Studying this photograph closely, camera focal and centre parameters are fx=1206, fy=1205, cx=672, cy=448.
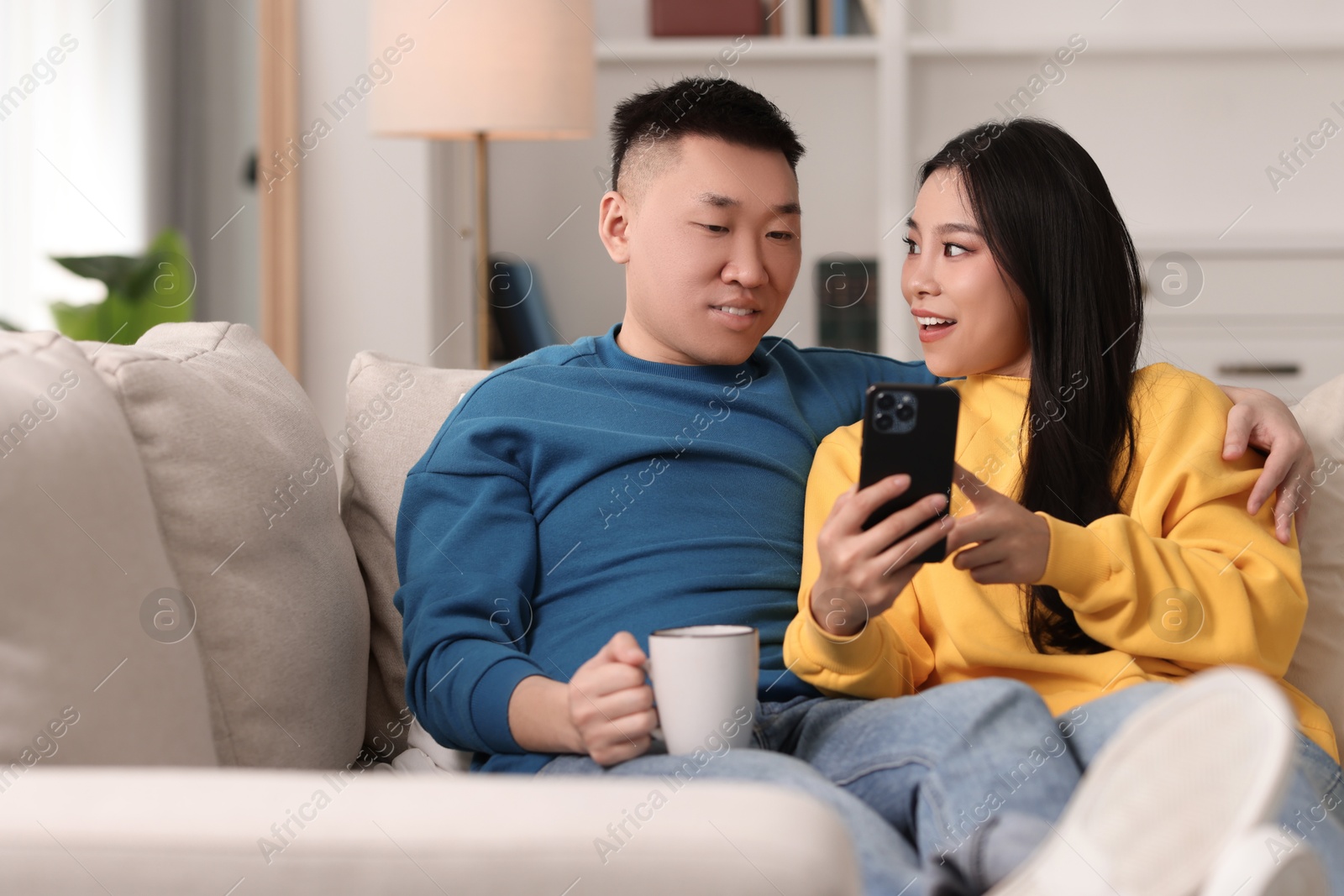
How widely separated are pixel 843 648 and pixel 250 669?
0.50m

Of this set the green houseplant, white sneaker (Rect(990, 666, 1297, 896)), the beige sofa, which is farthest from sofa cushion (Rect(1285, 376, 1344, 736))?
the green houseplant

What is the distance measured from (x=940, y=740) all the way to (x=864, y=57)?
2.36 metres

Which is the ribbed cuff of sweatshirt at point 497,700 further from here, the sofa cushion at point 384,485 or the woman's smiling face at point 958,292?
the woman's smiling face at point 958,292

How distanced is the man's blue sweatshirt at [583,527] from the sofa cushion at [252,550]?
0.08 m

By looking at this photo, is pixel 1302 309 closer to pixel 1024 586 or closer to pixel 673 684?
pixel 1024 586

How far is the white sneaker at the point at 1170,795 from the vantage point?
1.99 ft

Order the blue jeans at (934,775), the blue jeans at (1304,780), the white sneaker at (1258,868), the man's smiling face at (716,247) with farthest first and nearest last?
the man's smiling face at (716,247) < the blue jeans at (1304,780) < the blue jeans at (934,775) < the white sneaker at (1258,868)

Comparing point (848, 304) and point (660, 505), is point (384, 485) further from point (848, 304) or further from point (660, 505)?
point (848, 304)

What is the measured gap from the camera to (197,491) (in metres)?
1.01

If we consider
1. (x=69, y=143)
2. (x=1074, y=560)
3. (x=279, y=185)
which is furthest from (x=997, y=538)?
(x=69, y=143)

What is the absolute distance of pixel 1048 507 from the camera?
1.12 m

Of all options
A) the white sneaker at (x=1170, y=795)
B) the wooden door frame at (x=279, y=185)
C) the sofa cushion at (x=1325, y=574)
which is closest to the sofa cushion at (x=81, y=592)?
the white sneaker at (x=1170, y=795)

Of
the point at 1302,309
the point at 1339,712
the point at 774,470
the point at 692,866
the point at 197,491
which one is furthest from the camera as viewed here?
the point at 1302,309

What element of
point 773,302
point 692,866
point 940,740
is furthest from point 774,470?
point 692,866
